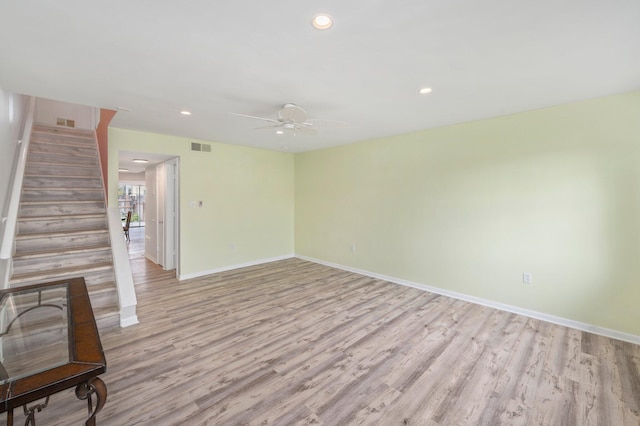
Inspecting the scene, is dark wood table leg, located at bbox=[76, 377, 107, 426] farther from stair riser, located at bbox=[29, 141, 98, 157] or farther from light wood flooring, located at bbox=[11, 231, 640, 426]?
stair riser, located at bbox=[29, 141, 98, 157]

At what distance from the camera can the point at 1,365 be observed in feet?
3.61

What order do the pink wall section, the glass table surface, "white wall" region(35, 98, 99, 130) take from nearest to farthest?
the glass table surface → the pink wall section → "white wall" region(35, 98, 99, 130)

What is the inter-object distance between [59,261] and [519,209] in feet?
18.6

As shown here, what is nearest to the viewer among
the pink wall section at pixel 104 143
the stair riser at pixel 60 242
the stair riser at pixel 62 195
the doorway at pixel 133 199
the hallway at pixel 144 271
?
the stair riser at pixel 60 242

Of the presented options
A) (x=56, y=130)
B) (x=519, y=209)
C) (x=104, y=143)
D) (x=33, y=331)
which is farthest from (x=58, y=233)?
(x=519, y=209)

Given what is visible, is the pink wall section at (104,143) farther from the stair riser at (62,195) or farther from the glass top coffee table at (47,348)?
the glass top coffee table at (47,348)

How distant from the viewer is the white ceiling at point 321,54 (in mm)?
1530

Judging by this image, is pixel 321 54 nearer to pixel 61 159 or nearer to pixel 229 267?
pixel 229 267

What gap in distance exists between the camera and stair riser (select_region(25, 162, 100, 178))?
156 inches

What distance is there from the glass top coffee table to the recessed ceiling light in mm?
2022

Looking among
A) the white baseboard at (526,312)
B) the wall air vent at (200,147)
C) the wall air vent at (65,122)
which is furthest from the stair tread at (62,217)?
the white baseboard at (526,312)

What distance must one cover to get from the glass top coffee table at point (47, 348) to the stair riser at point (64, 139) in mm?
4015

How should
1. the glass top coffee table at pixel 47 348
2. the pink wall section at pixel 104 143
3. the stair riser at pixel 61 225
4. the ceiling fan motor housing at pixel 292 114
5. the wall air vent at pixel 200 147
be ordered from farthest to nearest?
the wall air vent at pixel 200 147, the pink wall section at pixel 104 143, the stair riser at pixel 61 225, the ceiling fan motor housing at pixel 292 114, the glass top coffee table at pixel 47 348

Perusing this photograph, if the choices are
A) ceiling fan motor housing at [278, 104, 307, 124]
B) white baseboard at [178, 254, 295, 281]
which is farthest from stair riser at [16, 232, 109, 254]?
ceiling fan motor housing at [278, 104, 307, 124]
